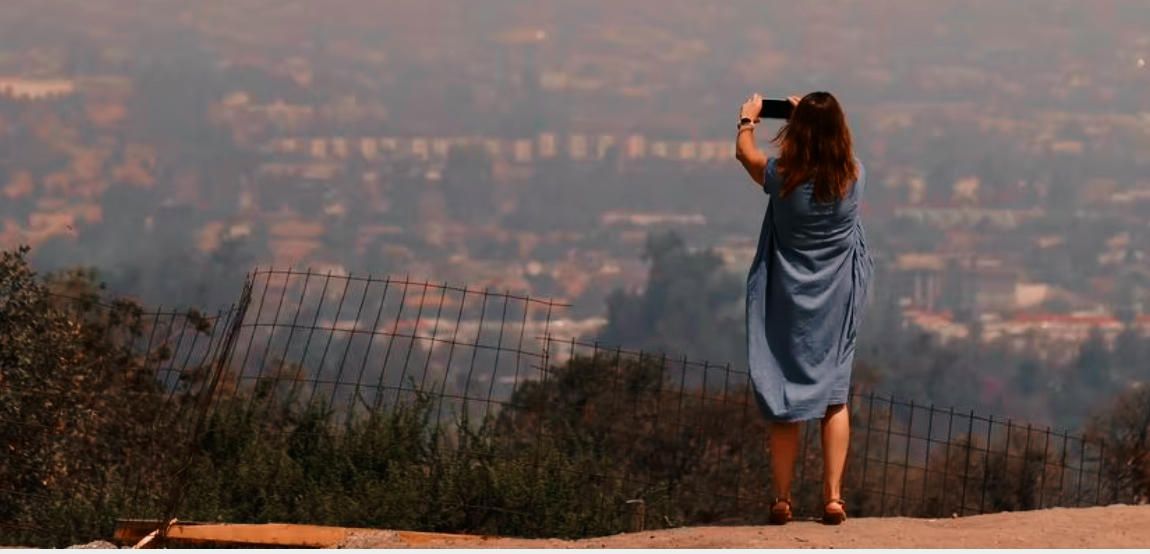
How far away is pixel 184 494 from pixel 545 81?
102 metres

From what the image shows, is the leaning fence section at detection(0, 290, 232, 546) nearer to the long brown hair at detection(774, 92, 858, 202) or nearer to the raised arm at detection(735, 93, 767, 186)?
the raised arm at detection(735, 93, 767, 186)

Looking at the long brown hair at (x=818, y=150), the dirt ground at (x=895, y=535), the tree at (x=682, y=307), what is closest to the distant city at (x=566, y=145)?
the tree at (x=682, y=307)

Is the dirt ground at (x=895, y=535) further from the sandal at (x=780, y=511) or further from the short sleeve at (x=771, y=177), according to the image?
the short sleeve at (x=771, y=177)

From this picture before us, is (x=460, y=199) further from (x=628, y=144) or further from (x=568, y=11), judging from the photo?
(x=568, y=11)

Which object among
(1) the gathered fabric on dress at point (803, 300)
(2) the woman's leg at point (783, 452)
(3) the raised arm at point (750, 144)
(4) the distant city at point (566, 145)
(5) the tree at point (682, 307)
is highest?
(3) the raised arm at point (750, 144)

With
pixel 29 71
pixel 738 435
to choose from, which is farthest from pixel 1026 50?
pixel 738 435

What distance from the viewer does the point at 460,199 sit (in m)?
94.9

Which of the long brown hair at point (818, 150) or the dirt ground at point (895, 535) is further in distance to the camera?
the long brown hair at point (818, 150)

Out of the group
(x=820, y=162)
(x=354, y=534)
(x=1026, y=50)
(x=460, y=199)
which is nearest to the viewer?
(x=820, y=162)

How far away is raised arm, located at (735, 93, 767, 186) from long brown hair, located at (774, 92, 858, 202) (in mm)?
89

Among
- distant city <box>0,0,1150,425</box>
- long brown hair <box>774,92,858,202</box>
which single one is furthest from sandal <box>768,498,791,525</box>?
distant city <box>0,0,1150,425</box>

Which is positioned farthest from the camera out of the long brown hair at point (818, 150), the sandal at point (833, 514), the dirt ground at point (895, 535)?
the sandal at point (833, 514)

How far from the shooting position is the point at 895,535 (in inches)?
279

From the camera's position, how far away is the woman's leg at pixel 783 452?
7281 millimetres
